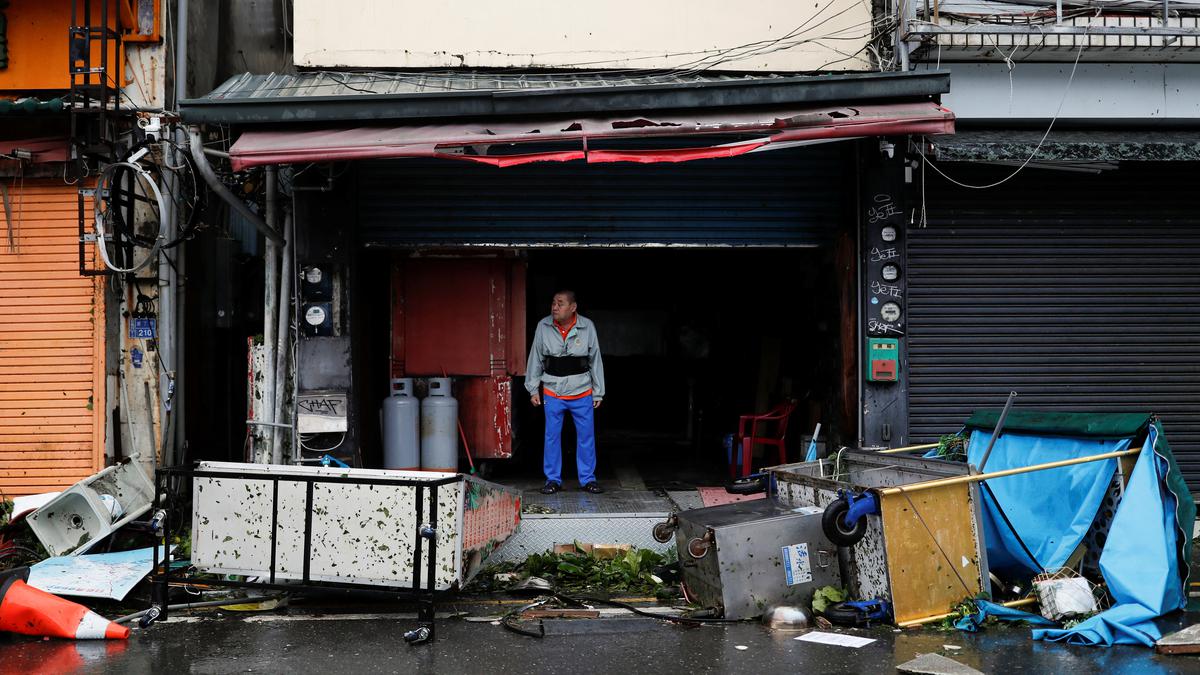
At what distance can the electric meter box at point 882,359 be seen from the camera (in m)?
9.30

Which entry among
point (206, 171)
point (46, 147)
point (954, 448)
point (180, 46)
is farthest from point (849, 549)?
point (46, 147)

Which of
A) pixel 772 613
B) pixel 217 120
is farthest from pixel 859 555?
pixel 217 120

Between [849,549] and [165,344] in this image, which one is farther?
[165,344]

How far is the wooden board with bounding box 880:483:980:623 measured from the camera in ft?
20.2

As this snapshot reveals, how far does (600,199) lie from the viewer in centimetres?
968

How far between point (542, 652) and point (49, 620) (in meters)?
3.17

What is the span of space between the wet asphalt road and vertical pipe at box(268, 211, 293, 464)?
112 inches

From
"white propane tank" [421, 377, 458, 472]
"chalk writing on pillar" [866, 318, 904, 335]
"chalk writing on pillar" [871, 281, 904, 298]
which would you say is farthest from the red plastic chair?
"white propane tank" [421, 377, 458, 472]

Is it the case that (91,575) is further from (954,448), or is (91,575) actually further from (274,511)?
(954,448)

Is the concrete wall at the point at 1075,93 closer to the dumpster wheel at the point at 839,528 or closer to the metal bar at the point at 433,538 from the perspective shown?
the dumpster wheel at the point at 839,528

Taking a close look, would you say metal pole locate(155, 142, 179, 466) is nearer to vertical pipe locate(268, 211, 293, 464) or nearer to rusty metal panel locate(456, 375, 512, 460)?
vertical pipe locate(268, 211, 293, 464)

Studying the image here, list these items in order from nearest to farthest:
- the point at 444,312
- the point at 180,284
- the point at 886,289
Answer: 1. the point at 886,289
2. the point at 180,284
3. the point at 444,312

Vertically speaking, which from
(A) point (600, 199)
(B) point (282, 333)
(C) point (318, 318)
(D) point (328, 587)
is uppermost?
(A) point (600, 199)

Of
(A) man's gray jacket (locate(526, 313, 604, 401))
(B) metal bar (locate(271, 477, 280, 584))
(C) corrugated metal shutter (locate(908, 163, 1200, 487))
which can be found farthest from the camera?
(A) man's gray jacket (locate(526, 313, 604, 401))
